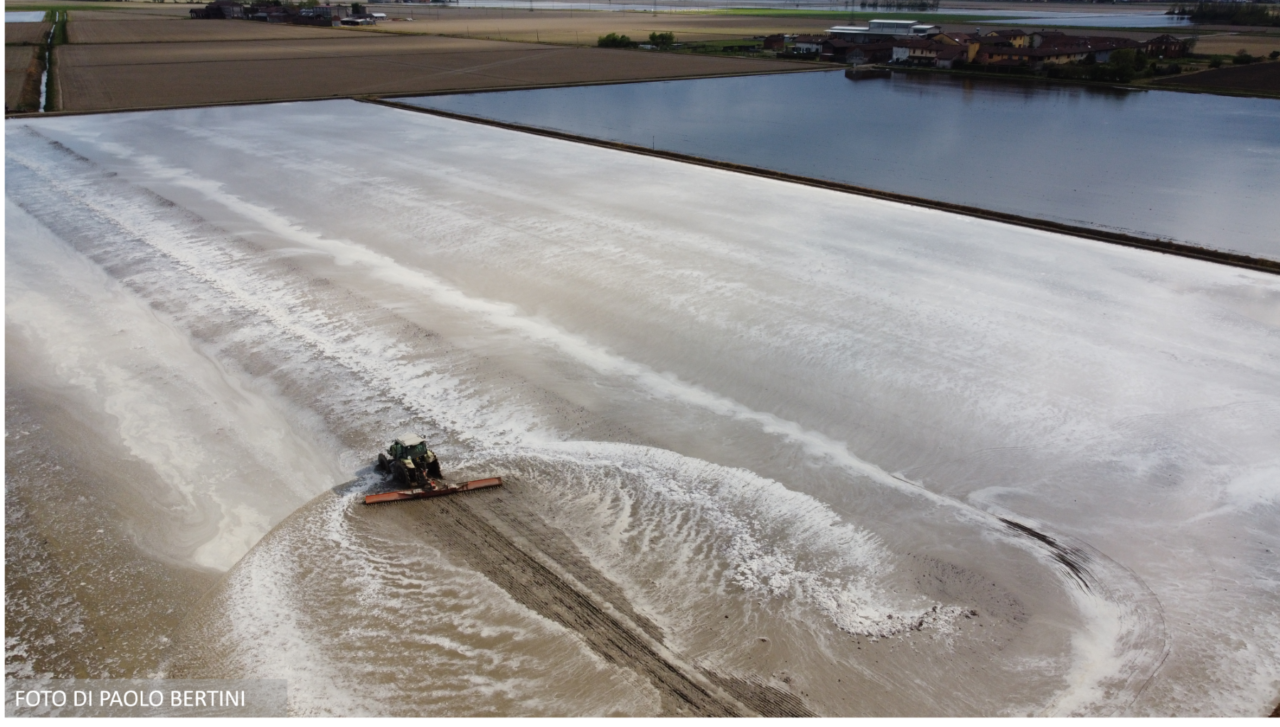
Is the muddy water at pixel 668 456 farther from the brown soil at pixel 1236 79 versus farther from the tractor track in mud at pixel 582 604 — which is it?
the brown soil at pixel 1236 79

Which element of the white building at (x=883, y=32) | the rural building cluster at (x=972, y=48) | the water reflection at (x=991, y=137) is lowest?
the water reflection at (x=991, y=137)

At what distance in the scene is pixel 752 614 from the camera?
577 centimetres

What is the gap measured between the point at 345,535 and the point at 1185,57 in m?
49.3

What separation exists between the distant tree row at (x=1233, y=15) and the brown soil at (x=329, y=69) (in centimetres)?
4643

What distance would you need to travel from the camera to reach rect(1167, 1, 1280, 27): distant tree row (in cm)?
6172

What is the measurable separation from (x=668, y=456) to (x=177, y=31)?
61.0m

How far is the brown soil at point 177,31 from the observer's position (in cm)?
4884

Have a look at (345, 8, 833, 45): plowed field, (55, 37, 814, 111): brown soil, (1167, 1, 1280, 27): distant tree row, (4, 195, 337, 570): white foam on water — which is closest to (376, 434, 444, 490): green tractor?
(4, 195, 337, 570): white foam on water

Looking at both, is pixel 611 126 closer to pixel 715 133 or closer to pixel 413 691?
pixel 715 133

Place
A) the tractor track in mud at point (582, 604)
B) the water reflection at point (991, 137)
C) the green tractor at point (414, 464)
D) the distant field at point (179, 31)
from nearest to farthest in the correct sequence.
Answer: the tractor track in mud at point (582, 604) → the green tractor at point (414, 464) → the water reflection at point (991, 137) → the distant field at point (179, 31)

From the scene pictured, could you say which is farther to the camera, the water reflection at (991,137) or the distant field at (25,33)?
the distant field at (25,33)

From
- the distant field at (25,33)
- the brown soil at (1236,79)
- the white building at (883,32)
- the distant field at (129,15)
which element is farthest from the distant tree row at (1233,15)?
the distant field at (129,15)

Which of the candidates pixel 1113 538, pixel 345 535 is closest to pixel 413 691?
pixel 345 535

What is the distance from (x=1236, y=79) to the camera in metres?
34.2
